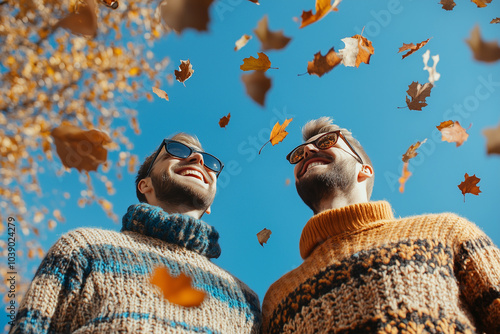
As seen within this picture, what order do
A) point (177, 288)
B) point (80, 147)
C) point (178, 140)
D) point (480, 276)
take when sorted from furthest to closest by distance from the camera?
point (178, 140)
point (80, 147)
point (177, 288)
point (480, 276)

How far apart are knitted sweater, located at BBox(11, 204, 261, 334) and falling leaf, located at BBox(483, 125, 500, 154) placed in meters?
1.84

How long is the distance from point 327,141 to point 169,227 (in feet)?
5.20

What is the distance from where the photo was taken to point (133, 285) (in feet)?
6.77

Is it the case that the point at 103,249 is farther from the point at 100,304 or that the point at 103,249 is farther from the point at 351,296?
the point at 351,296

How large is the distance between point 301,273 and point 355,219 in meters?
0.49

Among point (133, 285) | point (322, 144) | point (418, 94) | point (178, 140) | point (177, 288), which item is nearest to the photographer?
point (133, 285)

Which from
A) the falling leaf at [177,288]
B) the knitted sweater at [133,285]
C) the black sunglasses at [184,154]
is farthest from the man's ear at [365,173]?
the falling leaf at [177,288]

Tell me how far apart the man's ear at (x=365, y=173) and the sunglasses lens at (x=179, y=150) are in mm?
1497

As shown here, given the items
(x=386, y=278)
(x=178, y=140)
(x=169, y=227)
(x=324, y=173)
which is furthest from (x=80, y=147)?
(x=386, y=278)

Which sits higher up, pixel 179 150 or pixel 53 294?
pixel 179 150

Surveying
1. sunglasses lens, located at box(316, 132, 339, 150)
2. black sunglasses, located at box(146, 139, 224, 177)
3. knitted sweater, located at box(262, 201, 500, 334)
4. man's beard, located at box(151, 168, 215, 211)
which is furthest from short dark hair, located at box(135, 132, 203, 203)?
knitted sweater, located at box(262, 201, 500, 334)

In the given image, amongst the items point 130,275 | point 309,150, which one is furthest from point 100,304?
point 309,150

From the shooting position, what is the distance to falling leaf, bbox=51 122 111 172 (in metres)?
2.29

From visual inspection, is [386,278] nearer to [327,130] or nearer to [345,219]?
[345,219]
